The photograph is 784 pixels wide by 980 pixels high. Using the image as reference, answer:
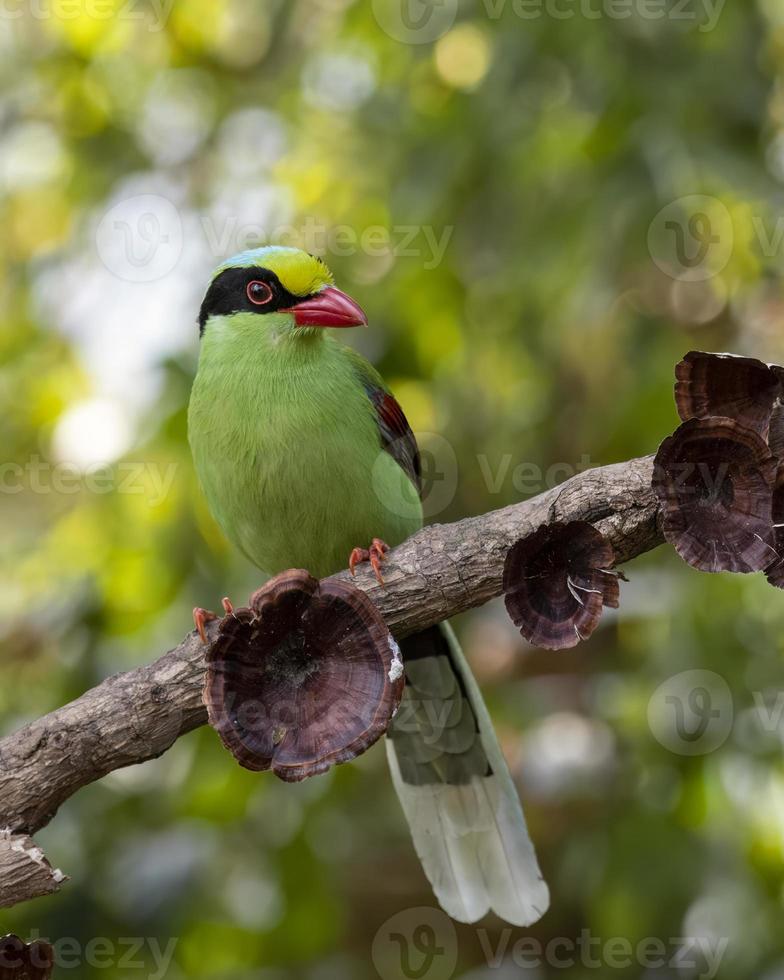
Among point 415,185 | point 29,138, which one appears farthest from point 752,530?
point 29,138

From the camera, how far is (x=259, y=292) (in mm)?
4012

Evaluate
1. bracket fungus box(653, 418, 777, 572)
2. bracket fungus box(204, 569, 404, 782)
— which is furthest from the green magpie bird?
bracket fungus box(653, 418, 777, 572)

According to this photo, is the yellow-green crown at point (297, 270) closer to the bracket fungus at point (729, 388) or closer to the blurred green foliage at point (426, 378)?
the blurred green foliage at point (426, 378)

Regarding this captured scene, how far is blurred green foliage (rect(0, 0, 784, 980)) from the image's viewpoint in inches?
165

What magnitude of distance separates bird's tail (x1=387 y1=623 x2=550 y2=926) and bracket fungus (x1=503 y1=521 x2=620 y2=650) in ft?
4.67

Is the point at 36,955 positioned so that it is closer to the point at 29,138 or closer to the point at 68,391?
the point at 68,391

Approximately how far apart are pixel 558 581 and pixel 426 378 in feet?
8.50

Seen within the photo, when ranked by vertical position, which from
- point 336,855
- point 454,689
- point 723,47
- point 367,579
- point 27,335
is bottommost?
point 336,855

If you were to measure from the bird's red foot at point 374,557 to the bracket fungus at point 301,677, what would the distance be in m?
0.34

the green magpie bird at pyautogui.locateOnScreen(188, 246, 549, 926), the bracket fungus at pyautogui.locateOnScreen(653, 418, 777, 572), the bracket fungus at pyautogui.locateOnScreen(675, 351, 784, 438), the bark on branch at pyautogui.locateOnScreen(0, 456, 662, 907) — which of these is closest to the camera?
the bracket fungus at pyautogui.locateOnScreen(653, 418, 777, 572)

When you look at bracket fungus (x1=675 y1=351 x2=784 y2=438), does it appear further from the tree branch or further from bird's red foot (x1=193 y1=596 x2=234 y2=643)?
the tree branch

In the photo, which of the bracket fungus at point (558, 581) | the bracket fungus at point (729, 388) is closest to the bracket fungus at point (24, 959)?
the bracket fungus at point (558, 581)

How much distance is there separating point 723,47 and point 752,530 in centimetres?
264

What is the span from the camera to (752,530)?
2.41 m
